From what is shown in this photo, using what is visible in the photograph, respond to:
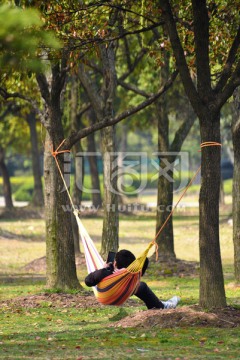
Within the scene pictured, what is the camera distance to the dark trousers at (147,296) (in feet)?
40.3

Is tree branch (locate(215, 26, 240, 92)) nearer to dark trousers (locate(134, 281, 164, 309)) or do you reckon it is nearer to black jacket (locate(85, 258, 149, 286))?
black jacket (locate(85, 258, 149, 286))

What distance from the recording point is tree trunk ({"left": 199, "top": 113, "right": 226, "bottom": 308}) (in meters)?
11.8

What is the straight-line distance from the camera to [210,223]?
38.9 ft

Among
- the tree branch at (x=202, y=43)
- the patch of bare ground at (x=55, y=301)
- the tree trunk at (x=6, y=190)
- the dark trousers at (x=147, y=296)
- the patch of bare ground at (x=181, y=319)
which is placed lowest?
the patch of bare ground at (x=55, y=301)

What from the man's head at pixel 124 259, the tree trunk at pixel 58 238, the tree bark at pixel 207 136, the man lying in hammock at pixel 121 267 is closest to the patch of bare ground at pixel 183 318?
the tree bark at pixel 207 136

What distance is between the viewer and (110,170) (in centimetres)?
2067

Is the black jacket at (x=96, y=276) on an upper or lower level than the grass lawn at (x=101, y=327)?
upper

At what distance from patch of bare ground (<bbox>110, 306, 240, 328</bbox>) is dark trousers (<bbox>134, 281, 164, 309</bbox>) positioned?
637 millimetres

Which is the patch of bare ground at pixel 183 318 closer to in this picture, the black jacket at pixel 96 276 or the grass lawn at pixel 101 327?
the grass lawn at pixel 101 327

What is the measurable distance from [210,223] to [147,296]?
1.38 m

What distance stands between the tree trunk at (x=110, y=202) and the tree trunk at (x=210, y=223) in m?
8.11

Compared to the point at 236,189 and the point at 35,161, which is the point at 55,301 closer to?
the point at 236,189

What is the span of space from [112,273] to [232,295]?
4633 millimetres

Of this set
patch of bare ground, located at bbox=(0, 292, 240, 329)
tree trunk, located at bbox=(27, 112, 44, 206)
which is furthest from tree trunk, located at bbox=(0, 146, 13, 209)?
patch of bare ground, located at bbox=(0, 292, 240, 329)
